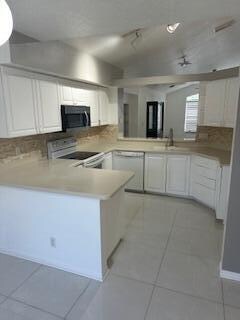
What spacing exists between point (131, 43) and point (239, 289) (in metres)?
3.40

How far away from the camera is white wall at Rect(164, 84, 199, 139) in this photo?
17.7 ft

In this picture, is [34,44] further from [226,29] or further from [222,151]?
[222,151]

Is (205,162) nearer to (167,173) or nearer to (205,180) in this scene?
(205,180)

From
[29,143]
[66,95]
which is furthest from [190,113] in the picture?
[29,143]

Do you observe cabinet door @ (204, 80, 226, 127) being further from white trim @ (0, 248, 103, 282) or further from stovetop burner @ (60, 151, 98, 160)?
white trim @ (0, 248, 103, 282)

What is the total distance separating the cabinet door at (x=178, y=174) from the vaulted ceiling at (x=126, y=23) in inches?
→ 75.2

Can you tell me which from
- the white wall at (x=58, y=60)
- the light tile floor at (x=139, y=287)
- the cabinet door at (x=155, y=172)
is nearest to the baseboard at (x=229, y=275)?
the light tile floor at (x=139, y=287)

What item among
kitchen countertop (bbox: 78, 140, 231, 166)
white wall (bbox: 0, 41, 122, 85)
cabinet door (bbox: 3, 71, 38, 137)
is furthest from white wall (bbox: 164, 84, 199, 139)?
cabinet door (bbox: 3, 71, 38, 137)

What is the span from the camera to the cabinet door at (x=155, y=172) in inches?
158

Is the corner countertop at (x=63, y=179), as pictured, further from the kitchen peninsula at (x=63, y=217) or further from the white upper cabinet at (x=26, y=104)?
the white upper cabinet at (x=26, y=104)

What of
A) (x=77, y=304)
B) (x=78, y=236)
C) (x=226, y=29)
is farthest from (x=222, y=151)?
(x=77, y=304)

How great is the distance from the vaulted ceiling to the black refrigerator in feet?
5.17

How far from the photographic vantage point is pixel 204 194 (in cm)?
357

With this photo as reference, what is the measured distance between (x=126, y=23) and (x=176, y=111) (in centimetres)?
408
